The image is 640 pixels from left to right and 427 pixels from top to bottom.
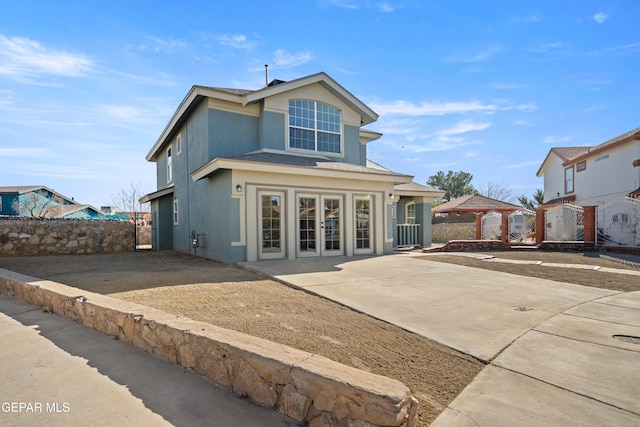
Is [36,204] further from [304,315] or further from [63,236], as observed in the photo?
[304,315]

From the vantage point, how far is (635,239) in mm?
13016

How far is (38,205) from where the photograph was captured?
3338 centimetres

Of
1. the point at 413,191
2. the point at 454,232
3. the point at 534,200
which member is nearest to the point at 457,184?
the point at 534,200

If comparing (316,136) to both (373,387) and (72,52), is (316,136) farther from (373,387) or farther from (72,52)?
(373,387)

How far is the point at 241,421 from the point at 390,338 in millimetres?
1906

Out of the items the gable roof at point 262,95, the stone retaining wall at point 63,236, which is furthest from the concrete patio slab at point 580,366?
the stone retaining wall at point 63,236

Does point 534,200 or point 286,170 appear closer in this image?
point 286,170

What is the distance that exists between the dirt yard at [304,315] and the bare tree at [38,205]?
30467 mm

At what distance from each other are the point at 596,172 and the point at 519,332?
23093 mm

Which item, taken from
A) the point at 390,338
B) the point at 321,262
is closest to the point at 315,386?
the point at 390,338

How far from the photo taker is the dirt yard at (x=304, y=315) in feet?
9.88

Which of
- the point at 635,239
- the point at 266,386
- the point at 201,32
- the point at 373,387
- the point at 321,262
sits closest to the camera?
the point at 373,387

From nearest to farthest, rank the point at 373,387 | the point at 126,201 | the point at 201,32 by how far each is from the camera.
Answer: the point at 373,387, the point at 201,32, the point at 126,201

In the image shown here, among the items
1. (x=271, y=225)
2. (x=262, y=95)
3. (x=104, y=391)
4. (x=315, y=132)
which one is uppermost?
(x=262, y=95)
